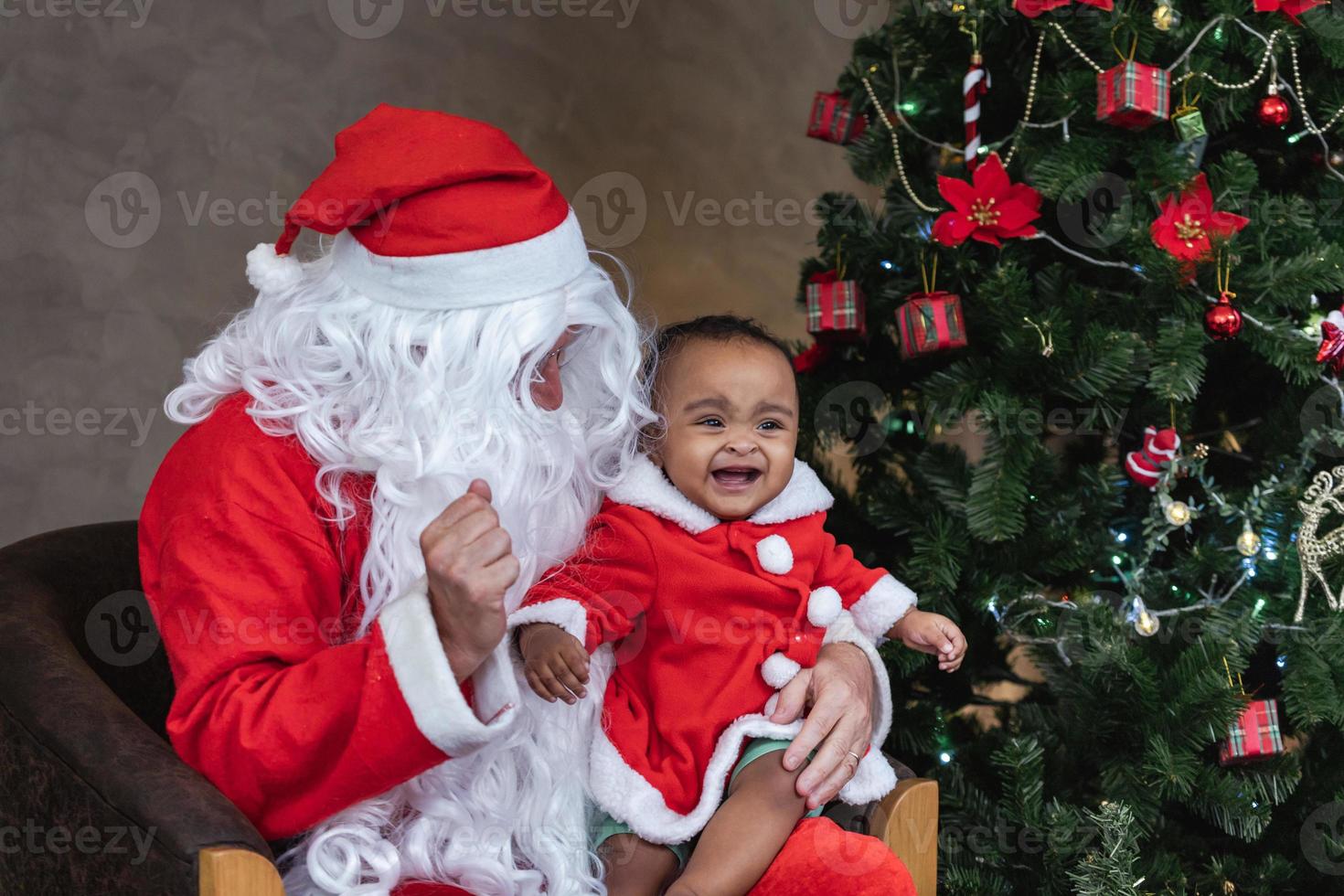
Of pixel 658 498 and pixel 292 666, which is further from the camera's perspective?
pixel 658 498

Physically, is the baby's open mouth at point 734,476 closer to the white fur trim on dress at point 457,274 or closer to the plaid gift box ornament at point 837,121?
the white fur trim on dress at point 457,274

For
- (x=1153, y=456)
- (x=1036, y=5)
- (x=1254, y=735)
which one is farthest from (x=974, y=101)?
(x=1254, y=735)

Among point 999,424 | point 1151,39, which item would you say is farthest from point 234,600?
point 1151,39

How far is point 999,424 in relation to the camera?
220 centimetres

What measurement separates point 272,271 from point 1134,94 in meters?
1.41

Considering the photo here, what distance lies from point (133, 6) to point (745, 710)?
8.20 ft

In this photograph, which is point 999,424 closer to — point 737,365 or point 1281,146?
point 737,365

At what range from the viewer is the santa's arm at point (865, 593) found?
6.10ft

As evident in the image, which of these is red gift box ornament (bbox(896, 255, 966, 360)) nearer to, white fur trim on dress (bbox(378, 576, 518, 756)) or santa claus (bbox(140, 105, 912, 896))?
santa claus (bbox(140, 105, 912, 896))

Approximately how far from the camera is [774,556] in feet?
5.87

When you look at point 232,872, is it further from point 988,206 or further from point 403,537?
point 988,206

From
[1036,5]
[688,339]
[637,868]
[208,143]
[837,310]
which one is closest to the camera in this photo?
[637,868]

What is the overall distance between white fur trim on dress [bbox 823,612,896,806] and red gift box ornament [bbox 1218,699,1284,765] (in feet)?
2.44

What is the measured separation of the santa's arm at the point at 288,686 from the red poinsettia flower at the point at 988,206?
1.24 metres
